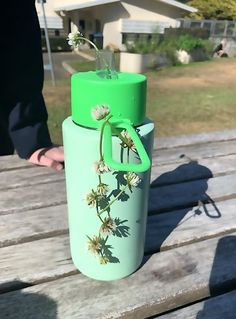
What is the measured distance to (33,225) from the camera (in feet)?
3.08

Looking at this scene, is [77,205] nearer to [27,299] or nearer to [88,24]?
[27,299]

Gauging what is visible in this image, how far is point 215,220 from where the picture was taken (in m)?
0.98

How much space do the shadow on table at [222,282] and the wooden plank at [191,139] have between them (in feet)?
2.10

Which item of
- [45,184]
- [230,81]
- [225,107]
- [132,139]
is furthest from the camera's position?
[230,81]

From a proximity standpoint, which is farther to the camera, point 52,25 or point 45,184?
point 52,25

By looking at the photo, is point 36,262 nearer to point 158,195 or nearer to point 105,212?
point 105,212

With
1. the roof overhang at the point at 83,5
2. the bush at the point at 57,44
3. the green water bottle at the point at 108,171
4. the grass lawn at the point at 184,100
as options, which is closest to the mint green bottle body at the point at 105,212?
the green water bottle at the point at 108,171

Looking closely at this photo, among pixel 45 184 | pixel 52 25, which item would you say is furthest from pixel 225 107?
pixel 52 25

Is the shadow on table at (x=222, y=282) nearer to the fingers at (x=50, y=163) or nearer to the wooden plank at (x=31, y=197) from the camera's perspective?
the wooden plank at (x=31, y=197)

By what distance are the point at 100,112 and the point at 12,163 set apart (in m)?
0.79

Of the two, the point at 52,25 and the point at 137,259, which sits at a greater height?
the point at 137,259

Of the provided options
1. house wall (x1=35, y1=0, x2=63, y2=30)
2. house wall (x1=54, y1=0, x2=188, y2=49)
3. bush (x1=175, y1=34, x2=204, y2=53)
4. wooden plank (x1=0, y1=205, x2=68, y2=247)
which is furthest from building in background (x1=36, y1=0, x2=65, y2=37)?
wooden plank (x1=0, y1=205, x2=68, y2=247)

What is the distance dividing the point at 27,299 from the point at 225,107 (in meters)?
5.07

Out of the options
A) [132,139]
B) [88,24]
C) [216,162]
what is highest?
[132,139]
